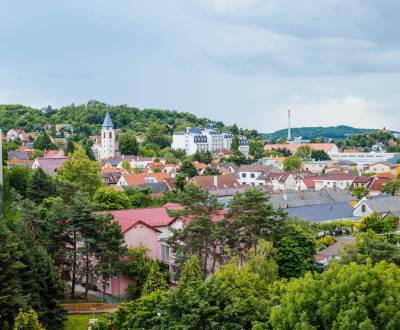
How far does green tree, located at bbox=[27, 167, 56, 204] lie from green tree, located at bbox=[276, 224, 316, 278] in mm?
21225

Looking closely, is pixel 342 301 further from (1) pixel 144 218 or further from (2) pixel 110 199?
(2) pixel 110 199

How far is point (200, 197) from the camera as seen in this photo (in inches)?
1293

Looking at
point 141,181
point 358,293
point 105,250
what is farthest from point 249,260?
point 141,181

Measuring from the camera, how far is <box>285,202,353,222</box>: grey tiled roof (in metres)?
50.3

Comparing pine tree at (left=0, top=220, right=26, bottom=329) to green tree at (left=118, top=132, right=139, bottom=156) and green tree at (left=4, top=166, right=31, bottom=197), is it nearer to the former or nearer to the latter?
green tree at (left=4, top=166, right=31, bottom=197)

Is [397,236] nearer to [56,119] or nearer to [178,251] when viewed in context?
[178,251]

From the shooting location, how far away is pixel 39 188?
47781 mm

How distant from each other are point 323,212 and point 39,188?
2084cm

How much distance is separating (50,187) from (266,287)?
2711 cm

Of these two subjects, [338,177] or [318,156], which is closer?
[338,177]

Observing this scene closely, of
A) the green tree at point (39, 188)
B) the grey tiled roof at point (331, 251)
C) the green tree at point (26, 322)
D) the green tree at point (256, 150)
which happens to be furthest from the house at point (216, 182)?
the green tree at point (26, 322)

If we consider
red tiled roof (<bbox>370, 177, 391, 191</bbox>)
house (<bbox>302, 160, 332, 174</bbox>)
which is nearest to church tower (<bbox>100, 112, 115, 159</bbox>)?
house (<bbox>302, 160, 332, 174</bbox>)

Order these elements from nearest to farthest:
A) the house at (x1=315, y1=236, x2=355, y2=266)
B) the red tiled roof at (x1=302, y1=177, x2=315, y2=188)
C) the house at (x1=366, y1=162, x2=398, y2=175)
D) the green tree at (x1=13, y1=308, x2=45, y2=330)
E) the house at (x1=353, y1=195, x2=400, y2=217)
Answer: the green tree at (x1=13, y1=308, x2=45, y2=330) < the house at (x1=315, y1=236, x2=355, y2=266) < the house at (x1=353, y1=195, x2=400, y2=217) < the red tiled roof at (x1=302, y1=177, x2=315, y2=188) < the house at (x1=366, y1=162, x2=398, y2=175)

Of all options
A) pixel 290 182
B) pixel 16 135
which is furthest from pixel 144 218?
pixel 16 135
